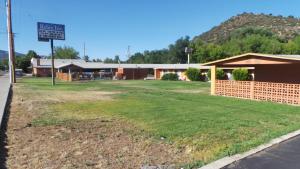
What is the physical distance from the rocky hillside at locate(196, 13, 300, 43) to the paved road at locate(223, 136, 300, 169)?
103 metres

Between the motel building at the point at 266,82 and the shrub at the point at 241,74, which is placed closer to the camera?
the motel building at the point at 266,82

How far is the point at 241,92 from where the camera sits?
19375 millimetres

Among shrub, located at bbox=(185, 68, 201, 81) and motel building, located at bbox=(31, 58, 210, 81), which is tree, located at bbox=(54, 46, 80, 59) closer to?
motel building, located at bbox=(31, 58, 210, 81)

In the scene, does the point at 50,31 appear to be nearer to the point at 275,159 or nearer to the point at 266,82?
the point at 266,82

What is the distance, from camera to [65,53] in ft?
386

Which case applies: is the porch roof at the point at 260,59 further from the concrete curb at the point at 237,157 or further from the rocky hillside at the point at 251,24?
the rocky hillside at the point at 251,24

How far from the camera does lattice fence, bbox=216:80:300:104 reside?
643 inches

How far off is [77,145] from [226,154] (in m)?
3.29

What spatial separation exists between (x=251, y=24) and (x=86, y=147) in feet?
377

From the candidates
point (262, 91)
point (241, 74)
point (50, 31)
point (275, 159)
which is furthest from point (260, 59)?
point (50, 31)

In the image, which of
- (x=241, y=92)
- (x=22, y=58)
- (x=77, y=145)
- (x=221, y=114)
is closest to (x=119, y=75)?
(x=241, y=92)

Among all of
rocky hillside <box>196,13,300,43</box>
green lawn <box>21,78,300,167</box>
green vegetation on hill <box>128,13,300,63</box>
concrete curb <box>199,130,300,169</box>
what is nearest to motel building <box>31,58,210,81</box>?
green vegetation on hill <box>128,13,300,63</box>

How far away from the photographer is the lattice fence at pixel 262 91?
1634 centimetres

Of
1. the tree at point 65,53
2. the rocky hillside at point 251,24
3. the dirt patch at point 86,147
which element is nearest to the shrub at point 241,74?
the dirt patch at point 86,147
